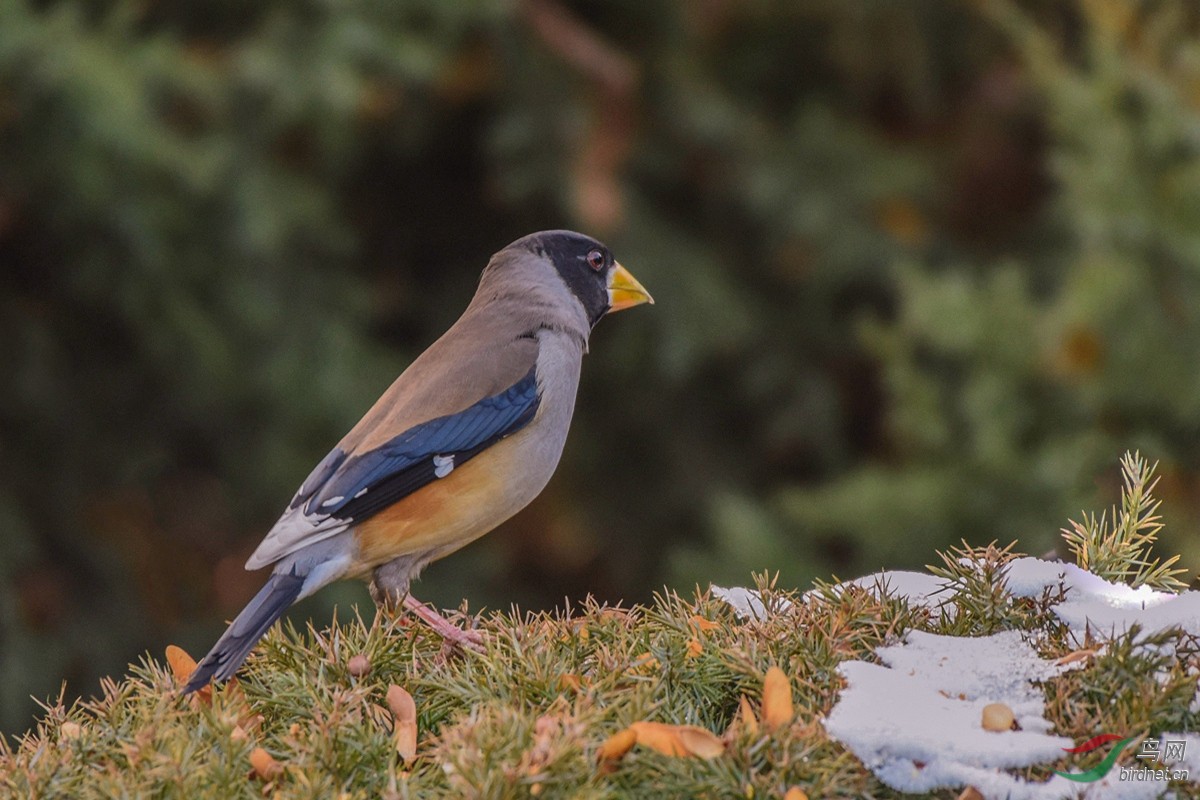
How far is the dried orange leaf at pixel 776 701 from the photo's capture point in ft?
7.55

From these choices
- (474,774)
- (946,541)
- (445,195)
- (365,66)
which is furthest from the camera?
(445,195)

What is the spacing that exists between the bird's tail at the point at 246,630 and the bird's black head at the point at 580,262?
149 cm

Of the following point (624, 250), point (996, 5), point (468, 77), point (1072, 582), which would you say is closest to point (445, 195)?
point (468, 77)

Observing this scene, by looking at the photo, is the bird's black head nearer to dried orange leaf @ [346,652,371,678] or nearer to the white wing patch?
the white wing patch

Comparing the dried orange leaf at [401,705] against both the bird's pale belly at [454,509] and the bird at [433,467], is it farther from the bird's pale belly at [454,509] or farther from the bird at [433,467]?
the bird's pale belly at [454,509]

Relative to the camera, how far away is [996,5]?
7.53 m

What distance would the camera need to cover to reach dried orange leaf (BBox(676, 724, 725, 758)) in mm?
2246

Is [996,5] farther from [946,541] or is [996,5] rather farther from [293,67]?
[293,67]

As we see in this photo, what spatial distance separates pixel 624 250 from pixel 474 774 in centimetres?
575

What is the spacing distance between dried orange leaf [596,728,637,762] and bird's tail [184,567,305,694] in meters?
0.84

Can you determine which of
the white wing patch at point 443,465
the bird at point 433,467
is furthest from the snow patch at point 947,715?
the white wing patch at point 443,465

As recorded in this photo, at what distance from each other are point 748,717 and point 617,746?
0.21 m

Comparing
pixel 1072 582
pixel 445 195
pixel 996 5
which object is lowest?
pixel 1072 582

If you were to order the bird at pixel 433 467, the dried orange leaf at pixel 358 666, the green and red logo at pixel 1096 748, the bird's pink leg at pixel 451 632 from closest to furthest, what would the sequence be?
1. the green and red logo at pixel 1096 748
2. the dried orange leaf at pixel 358 666
3. the bird's pink leg at pixel 451 632
4. the bird at pixel 433 467
